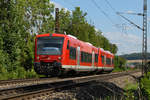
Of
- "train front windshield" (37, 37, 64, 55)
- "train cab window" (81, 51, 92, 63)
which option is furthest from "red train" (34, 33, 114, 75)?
"train cab window" (81, 51, 92, 63)

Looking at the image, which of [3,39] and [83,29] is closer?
[3,39]

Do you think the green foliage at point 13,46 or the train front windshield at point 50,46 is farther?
the green foliage at point 13,46

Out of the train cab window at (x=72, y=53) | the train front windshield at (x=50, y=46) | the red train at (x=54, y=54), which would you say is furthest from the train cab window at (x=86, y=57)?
the train front windshield at (x=50, y=46)

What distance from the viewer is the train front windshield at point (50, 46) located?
18.4 metres

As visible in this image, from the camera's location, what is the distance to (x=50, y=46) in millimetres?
18531

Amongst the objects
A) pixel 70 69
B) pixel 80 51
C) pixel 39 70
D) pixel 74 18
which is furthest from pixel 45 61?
pixel 74 18

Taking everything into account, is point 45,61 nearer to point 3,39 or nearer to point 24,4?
point 3,39

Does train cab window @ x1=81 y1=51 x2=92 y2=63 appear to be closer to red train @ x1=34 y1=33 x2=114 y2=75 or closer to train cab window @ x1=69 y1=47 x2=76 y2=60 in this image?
train cab window @ x1=69 y1=47 x2=76 y2=60

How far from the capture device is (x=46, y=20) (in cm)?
4700

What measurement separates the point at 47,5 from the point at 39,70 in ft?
95.9

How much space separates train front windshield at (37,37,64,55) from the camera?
1842cm

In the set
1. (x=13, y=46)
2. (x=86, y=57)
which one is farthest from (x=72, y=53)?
(x=13, y=46)

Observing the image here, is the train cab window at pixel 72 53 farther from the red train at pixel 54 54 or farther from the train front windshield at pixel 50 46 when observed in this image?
the train front windshield at pixel 50 46

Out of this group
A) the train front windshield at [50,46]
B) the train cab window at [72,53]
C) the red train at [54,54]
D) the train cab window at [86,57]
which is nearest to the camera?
the red train at [54,54]
